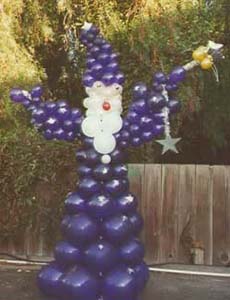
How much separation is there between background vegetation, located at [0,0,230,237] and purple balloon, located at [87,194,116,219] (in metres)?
1.27

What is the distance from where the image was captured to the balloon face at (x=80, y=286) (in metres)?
4.66

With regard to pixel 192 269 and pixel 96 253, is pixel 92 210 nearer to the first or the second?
pixel 96 253

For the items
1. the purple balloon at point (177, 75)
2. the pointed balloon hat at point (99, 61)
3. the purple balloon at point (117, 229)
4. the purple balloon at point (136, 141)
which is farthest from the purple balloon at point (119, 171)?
the purple balloon at point (177, 75)

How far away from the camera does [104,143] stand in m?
4.78

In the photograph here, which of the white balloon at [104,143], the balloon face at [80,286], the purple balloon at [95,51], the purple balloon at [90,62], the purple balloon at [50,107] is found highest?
the purple balloon at [95,51]

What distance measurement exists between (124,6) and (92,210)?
2671 millimetres

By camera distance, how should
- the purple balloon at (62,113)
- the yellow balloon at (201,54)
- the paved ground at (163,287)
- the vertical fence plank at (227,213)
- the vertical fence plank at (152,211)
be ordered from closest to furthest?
the yellow balloon at (201,54), the purple balloon at (62,113), the paved ground at (163,287), the vertical fence plank at (227,213), the vertical fence plank at (152,211)

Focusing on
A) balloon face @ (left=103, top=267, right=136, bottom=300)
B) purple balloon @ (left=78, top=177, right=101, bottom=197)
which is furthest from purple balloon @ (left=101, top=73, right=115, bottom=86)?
balloon face @ (left=103, top=267, right=136, bottom=300)

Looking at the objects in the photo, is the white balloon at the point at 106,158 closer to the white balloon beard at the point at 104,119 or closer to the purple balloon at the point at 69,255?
the white balloon beard at the point at 104,119

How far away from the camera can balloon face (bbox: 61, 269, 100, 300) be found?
4664 mm

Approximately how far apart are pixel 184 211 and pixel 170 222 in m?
0.18

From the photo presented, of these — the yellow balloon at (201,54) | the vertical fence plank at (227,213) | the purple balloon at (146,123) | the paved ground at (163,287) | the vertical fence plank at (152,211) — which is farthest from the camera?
the vertical fence plank at (152,211)

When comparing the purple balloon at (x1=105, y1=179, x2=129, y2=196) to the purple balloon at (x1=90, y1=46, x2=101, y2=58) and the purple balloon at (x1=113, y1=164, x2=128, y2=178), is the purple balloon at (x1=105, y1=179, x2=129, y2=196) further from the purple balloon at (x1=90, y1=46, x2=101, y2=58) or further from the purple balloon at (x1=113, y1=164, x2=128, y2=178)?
the purple balloon at (x1=90, y1=46, x2=101, y2=58)

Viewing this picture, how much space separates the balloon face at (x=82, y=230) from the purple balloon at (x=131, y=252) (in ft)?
0.84
